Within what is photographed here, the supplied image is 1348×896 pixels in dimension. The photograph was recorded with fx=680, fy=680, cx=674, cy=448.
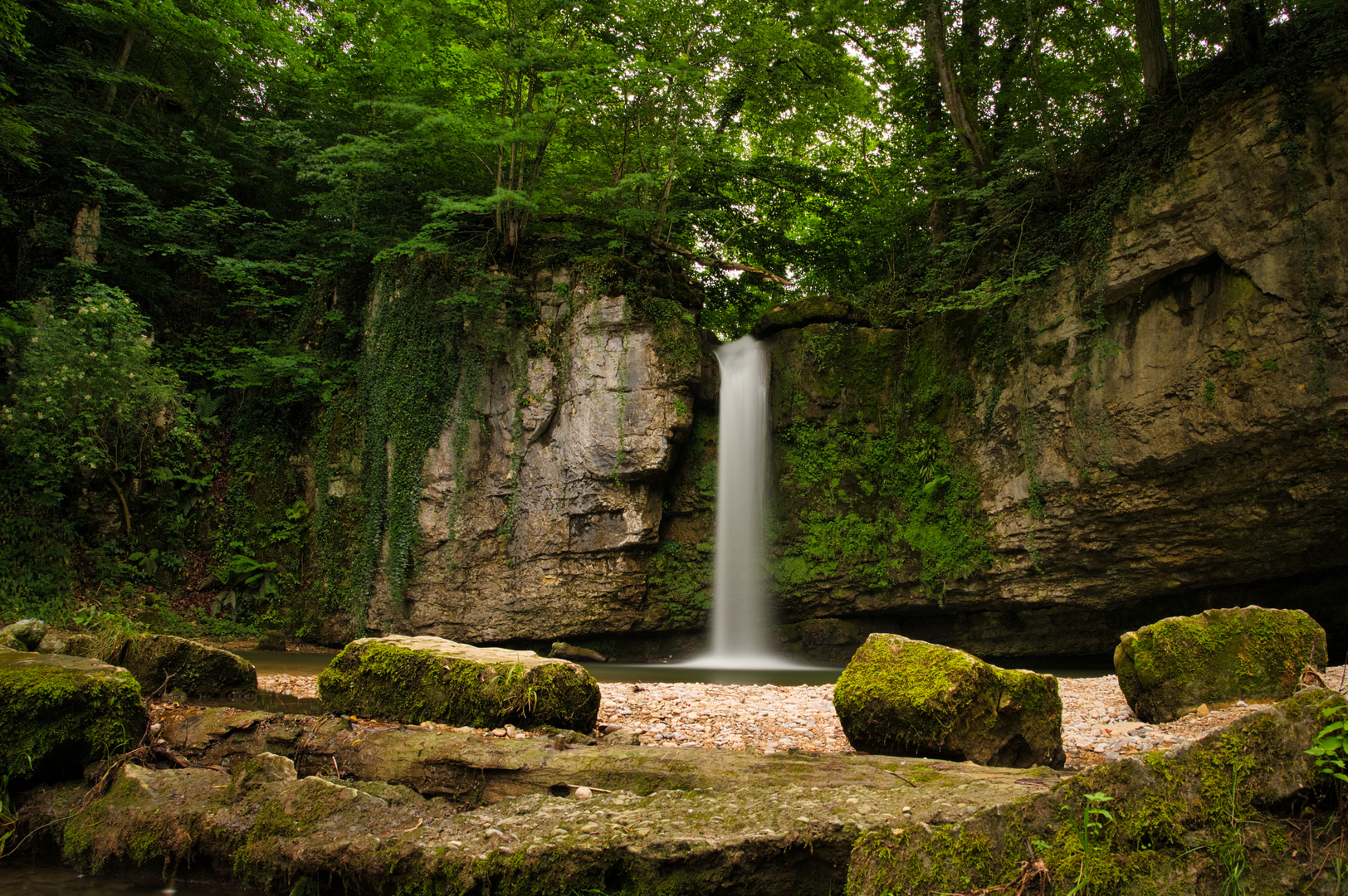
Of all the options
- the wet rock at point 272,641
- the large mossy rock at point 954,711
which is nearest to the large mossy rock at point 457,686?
the large mossy rock at point 954,711

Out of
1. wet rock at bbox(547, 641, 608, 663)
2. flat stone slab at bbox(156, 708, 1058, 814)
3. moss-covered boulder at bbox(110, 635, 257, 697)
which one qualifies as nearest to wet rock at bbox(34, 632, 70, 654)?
moss-covered boulder at bbox(110, 635, 257, 697)

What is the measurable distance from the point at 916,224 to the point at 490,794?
15239 millimetres

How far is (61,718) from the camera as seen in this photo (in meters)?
4.16

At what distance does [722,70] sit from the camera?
48.5ft

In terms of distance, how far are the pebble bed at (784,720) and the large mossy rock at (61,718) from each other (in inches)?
125

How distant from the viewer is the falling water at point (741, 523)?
13516 mm

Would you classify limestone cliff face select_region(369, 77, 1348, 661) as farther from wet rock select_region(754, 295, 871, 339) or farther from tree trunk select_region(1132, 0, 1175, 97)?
tree trunk select_region(1132, 0, 1175, 97)

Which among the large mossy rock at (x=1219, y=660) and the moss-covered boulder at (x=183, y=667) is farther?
the moss-covered boulder at (x=183, y=667)

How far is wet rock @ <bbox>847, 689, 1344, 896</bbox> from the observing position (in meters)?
2.11

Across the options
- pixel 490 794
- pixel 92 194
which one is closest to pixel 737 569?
pixel 490 794

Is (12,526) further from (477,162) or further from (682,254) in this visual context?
(682,254)

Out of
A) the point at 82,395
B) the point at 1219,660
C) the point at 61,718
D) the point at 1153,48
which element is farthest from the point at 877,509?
the point at 82,395

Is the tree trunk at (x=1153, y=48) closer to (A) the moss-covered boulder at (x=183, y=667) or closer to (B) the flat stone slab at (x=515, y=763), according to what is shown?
(B) the flat stone slab at (x=515, y=763)

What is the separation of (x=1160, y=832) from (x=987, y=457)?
10320mm
